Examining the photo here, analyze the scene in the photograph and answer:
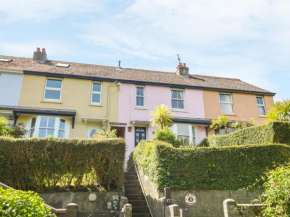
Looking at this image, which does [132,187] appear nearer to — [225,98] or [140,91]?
[140,91]

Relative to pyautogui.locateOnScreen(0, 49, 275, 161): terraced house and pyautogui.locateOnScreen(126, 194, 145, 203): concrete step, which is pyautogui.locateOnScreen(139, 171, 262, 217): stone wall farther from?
pyautogui.locateOnScreen(0, 49, 275, 161): terraced house

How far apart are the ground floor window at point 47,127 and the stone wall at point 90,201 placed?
7.09 m

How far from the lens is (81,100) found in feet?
55.2

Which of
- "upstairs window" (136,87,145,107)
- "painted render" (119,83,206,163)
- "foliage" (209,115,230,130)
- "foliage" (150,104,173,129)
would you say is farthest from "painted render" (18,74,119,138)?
"foliage" (209,115,230,130)

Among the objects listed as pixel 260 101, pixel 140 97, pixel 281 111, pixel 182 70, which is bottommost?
pixel 281 111

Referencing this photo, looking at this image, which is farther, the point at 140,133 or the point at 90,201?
the point at 140,133

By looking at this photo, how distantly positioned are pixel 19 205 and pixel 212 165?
665 centimetres

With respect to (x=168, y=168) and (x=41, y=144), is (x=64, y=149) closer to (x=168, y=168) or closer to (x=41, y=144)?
(x=41, y=144)

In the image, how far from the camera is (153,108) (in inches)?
696

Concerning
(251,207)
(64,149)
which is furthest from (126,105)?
(251,207)

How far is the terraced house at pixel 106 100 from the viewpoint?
51.5ft

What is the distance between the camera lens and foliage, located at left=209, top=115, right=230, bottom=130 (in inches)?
643

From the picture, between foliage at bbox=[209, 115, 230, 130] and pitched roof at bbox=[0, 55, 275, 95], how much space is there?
3266 mm

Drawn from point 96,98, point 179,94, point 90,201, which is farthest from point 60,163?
point 179,94
